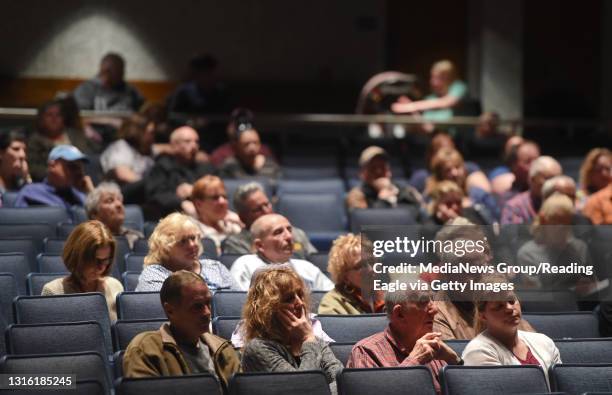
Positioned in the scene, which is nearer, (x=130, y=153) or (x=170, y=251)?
(x=170, y=251)

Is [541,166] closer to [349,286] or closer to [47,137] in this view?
[349,286]

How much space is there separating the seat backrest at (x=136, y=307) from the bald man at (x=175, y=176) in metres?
2.30

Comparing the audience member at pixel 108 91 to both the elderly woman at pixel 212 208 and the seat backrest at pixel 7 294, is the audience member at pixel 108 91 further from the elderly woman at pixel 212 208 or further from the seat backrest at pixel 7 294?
the seat backrest at pixel 7 294

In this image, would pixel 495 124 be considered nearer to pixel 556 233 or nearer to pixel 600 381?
pixel 556 233

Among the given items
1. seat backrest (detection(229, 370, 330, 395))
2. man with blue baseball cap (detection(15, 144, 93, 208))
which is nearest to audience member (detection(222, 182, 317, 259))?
man with blue baseball cap (detection(15, 144, 93, 208))

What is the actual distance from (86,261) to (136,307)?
311 millimetres

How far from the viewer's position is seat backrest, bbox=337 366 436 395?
161 inches

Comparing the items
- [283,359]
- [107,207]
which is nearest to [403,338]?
[283,359]

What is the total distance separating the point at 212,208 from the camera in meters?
6.89

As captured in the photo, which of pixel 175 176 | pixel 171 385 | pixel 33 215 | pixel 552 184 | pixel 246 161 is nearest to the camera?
pixel 171 385

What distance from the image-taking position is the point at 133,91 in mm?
9977

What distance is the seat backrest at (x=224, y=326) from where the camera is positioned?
4.95 m

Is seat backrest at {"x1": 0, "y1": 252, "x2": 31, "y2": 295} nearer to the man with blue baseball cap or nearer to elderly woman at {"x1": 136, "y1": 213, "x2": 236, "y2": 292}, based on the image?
elderly woman at {"x1": 136, "y1": 213, "x2": 236, "y2": 292}

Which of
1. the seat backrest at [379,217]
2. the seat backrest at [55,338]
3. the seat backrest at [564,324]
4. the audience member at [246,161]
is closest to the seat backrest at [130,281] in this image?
the seat backrest at [55,338]
